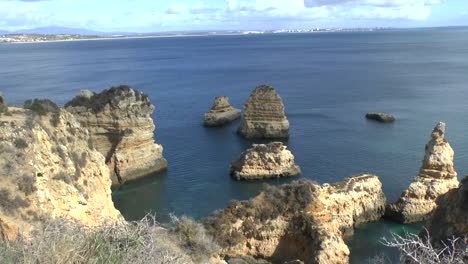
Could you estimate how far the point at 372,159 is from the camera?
49188 mm

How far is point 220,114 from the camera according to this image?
225 ft

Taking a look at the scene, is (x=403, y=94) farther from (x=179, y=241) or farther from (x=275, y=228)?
(x=179, y=241)

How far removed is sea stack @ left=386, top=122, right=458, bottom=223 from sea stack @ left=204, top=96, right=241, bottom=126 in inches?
1421

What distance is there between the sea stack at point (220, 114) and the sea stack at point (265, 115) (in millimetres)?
8143

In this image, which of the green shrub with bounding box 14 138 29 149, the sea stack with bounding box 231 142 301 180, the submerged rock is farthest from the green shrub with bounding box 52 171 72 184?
the submerged rock

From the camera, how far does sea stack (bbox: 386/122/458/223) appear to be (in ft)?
111

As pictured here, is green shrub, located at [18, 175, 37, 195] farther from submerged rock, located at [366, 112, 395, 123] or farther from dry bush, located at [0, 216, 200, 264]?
submerged rock, located at [366, 112, 395, 123]

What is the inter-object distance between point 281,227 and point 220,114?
4309 centimetres

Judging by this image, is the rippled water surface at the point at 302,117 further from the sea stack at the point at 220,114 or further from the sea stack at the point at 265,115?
the sea stack at the point at 220,114

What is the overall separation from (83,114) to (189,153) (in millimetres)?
13532

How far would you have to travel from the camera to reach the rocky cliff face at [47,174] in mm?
18234

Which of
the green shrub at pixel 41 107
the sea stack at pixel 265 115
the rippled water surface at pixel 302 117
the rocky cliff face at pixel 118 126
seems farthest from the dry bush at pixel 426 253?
the sea stack at pixel 265 115

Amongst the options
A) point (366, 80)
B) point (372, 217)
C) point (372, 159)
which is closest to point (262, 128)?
point (372, 159)

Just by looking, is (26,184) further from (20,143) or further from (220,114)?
(220,114)
